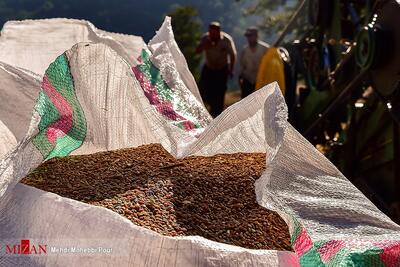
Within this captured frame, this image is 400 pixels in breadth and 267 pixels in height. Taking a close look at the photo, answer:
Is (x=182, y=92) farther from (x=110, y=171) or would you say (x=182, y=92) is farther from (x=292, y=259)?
(x=292, y=259)

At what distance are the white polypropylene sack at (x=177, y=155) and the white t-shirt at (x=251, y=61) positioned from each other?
4.14 metres

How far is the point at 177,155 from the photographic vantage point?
1.78 metres

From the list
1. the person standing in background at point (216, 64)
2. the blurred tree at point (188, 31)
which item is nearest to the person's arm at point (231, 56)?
the person standing in background at point (216, 64)

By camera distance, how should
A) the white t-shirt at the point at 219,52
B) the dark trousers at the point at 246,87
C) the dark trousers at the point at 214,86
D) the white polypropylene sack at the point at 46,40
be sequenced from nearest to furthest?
the white polypropylene sack at the point at 46,40 < the dark trousers at the point at 246,87 < the white t-shirt at the point at 219,52 < the dark trousers at the point at 214,86

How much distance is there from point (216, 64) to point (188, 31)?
17.6 ft

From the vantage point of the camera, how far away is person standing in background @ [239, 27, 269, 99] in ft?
19.7

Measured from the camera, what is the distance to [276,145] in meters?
1.53

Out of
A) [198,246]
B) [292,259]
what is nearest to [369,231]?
[292,259]

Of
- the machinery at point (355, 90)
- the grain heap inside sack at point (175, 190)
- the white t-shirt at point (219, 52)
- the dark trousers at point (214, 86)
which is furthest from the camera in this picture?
the dark trousers at point (214, 86)

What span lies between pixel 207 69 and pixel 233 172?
4479 mm

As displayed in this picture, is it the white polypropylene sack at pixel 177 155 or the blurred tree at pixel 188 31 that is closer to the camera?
the white polypropylene sack at pixel 177 155

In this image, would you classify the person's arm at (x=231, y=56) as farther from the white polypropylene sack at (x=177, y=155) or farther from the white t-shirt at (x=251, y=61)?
the white polypropylene sack at (x=177, y=155)

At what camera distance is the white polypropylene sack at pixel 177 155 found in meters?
1.30

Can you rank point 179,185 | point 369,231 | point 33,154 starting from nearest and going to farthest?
point 369,231 → point 33,154 → point 179,185
